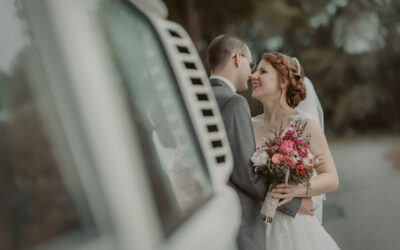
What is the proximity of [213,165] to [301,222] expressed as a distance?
2184 millimetres

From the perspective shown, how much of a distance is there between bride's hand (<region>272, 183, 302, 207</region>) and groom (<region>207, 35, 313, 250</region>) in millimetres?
74

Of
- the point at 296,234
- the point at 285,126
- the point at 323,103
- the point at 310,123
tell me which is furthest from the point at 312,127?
the point at 323,103

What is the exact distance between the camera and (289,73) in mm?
3961

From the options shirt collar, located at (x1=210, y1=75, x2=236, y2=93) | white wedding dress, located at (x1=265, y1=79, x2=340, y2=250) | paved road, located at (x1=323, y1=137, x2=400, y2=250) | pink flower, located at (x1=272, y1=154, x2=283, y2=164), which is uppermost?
shirt collar, located at (x1=210, y1=75, x2=236, y2=93)

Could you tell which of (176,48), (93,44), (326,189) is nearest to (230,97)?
(326,189)

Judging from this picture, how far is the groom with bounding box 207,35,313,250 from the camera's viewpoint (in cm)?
309

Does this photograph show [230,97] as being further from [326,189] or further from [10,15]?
[10,15]

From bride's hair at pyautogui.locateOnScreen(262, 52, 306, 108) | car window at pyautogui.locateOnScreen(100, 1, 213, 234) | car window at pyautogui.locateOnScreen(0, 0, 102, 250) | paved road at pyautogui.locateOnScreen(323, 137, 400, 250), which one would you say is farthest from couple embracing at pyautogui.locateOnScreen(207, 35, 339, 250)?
paved road at pyautogui.locateOnScreen(323, 137, 400, 250)

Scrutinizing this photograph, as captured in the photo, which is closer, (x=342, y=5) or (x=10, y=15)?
(x=10, y=15)

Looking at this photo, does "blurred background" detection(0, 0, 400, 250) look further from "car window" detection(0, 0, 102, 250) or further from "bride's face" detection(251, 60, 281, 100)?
"bride's face" detection(251, 60, 281, 100)

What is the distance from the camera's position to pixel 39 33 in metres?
0.91

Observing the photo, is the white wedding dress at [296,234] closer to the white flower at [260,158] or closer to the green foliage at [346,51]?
the white flower at [260,158]

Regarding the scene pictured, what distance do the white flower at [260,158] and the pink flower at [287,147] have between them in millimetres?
158

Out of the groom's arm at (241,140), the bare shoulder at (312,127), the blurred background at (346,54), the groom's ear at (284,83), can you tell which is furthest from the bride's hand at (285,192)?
the blurred background at (346,54)
